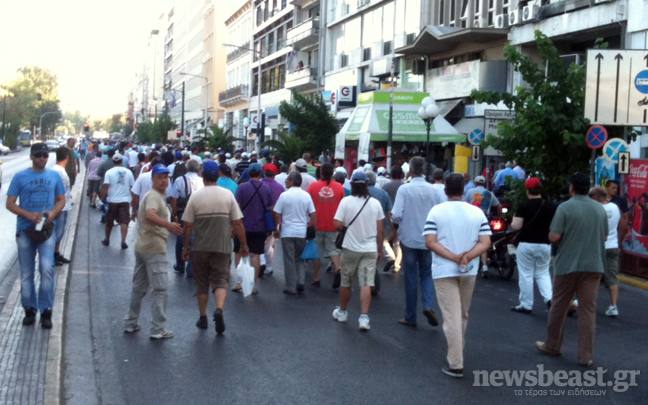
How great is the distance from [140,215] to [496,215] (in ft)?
26.3

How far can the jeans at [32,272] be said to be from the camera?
892cm

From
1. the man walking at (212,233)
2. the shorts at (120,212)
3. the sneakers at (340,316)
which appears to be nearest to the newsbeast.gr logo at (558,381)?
the sneakers at (340,316)

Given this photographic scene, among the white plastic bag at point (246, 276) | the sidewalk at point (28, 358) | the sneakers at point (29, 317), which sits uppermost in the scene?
the white plastic bag at point (246, 276)

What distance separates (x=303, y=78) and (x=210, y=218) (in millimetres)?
45792

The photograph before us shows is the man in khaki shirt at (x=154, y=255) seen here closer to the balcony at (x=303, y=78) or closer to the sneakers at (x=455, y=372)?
the sneakers at (x=455, y=372)

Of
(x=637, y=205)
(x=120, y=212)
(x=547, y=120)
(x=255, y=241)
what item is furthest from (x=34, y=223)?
(x=547, y=120)

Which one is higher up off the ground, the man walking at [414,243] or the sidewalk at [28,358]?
the man walking at [414,243]

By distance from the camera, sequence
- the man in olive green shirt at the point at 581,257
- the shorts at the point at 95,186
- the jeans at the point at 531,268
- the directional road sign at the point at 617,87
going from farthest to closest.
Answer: the shorts at the point at 95,186 < the directional road sign at the point at 617,87 < the jeans at the point at 531,268 < the man in olive green shirt at the point at 581,257

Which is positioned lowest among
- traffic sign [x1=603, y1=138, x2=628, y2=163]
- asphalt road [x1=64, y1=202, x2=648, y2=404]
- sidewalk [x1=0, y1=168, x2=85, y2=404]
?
asphalt road [x1=64, y1=202, x2=648, y2=404]

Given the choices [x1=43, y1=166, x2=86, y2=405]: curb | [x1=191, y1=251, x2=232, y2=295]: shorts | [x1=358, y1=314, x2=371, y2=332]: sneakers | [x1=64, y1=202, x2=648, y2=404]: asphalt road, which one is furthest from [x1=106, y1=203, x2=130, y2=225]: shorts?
[x1=358, y1=314, x2=371, y2=332]: sneakers

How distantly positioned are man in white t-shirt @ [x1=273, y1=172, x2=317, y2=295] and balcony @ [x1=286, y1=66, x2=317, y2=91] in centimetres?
3950

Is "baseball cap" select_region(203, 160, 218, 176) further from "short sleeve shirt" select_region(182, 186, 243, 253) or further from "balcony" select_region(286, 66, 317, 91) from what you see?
"balcony" select_region(286, 66, 317, 91)

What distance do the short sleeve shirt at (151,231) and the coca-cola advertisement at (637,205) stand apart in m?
9.37

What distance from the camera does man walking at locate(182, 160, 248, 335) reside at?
9.12 meters
